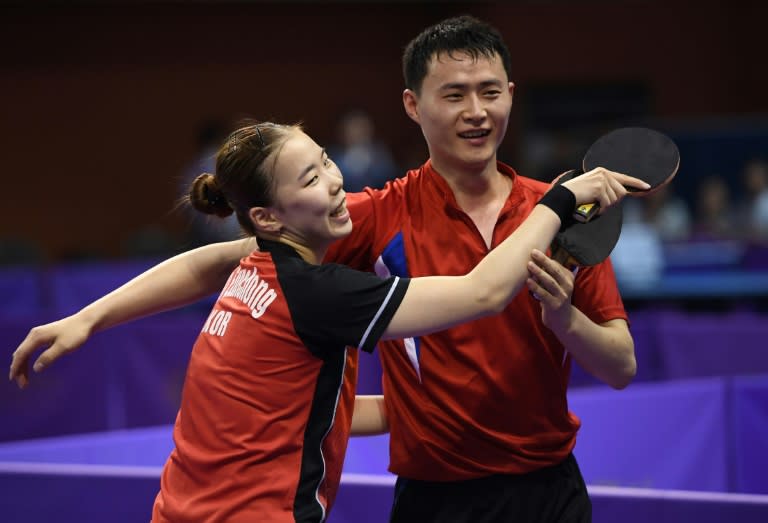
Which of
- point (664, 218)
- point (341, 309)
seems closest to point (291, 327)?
point (341, 309)

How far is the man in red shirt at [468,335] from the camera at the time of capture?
236 cm

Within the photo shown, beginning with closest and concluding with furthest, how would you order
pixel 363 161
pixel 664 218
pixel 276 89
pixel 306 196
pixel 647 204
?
pixel 306 196 → pixel 363 161 → pixel 647 204 → pixel 664 218 → pixel 276 89

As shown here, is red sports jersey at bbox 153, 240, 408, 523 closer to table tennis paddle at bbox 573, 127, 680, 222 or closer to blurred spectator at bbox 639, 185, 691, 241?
table tennis paddle at bbox 573, 127, 680, 222

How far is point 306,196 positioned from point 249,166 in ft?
0.46

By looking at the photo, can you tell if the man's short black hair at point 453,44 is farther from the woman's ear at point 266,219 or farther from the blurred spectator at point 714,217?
the blurred spectator at point 714,217

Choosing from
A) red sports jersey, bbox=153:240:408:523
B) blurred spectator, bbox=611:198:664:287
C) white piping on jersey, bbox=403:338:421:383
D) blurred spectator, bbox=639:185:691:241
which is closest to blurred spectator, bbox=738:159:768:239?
blurred spectator, bbox=639:185:691:241

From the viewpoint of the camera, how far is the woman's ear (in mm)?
2229

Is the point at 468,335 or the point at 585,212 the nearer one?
the point at 585,212

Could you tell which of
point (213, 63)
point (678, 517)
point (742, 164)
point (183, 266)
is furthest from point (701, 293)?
point (213, 63)

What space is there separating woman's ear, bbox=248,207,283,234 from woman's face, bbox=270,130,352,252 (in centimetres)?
1

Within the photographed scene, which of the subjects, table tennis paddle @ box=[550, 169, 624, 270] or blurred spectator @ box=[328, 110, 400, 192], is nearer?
table tennis paddle @ box=[550, 169, 624, 270]

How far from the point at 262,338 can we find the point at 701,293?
23.1 feet

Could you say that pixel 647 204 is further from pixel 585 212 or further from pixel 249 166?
pixel 249 166

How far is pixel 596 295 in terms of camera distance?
2381mm
